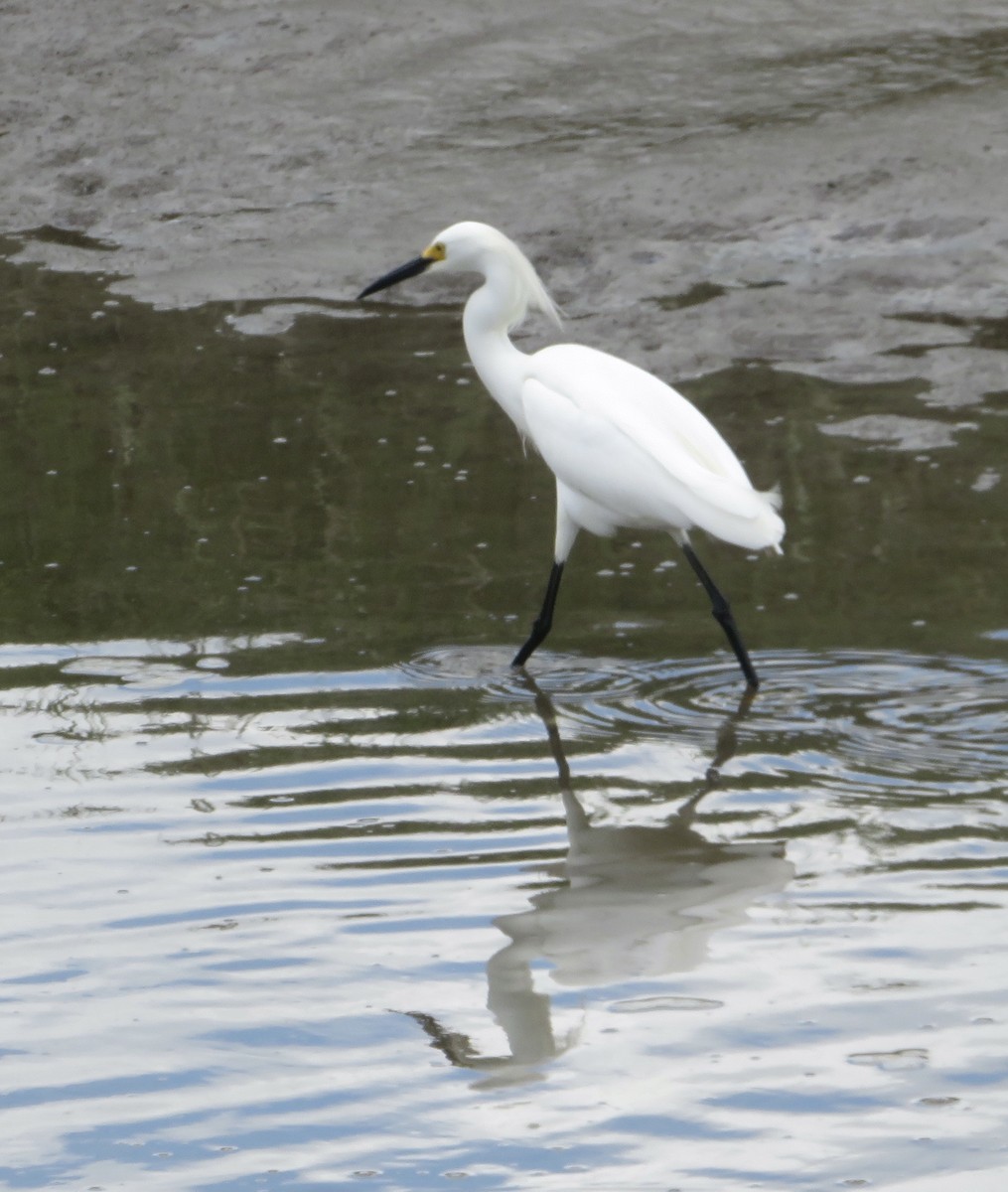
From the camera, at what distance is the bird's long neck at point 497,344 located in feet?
20.4

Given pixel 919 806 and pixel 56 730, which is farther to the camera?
pixel 56 730

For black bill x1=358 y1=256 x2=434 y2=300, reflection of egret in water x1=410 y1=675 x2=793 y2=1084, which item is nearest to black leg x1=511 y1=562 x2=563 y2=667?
reflection of egret in water x1=410 y1=675 x2=793 y2=1084

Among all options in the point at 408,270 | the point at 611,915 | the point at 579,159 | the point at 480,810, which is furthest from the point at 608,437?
the point at 579,159

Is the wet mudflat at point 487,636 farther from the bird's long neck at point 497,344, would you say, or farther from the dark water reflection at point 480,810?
the bird's long neck at point 497,344

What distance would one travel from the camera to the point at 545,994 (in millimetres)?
3867

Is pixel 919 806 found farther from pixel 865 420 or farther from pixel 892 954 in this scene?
pixel 865 420

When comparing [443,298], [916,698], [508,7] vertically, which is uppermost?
[508,7]

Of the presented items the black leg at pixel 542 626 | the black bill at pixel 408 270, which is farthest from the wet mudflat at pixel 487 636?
the black bill at pixel 408 270

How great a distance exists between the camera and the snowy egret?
5.48 meters

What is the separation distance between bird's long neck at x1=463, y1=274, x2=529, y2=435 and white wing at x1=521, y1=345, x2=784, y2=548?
Answer: 20cm

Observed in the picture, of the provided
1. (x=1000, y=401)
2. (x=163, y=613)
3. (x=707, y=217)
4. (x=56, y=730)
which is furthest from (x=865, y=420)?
(x=56, y=730)

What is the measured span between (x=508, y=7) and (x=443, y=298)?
2824 millimetres

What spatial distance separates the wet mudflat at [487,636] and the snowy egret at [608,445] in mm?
411

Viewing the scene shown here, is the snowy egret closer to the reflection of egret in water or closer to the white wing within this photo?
the white wing
